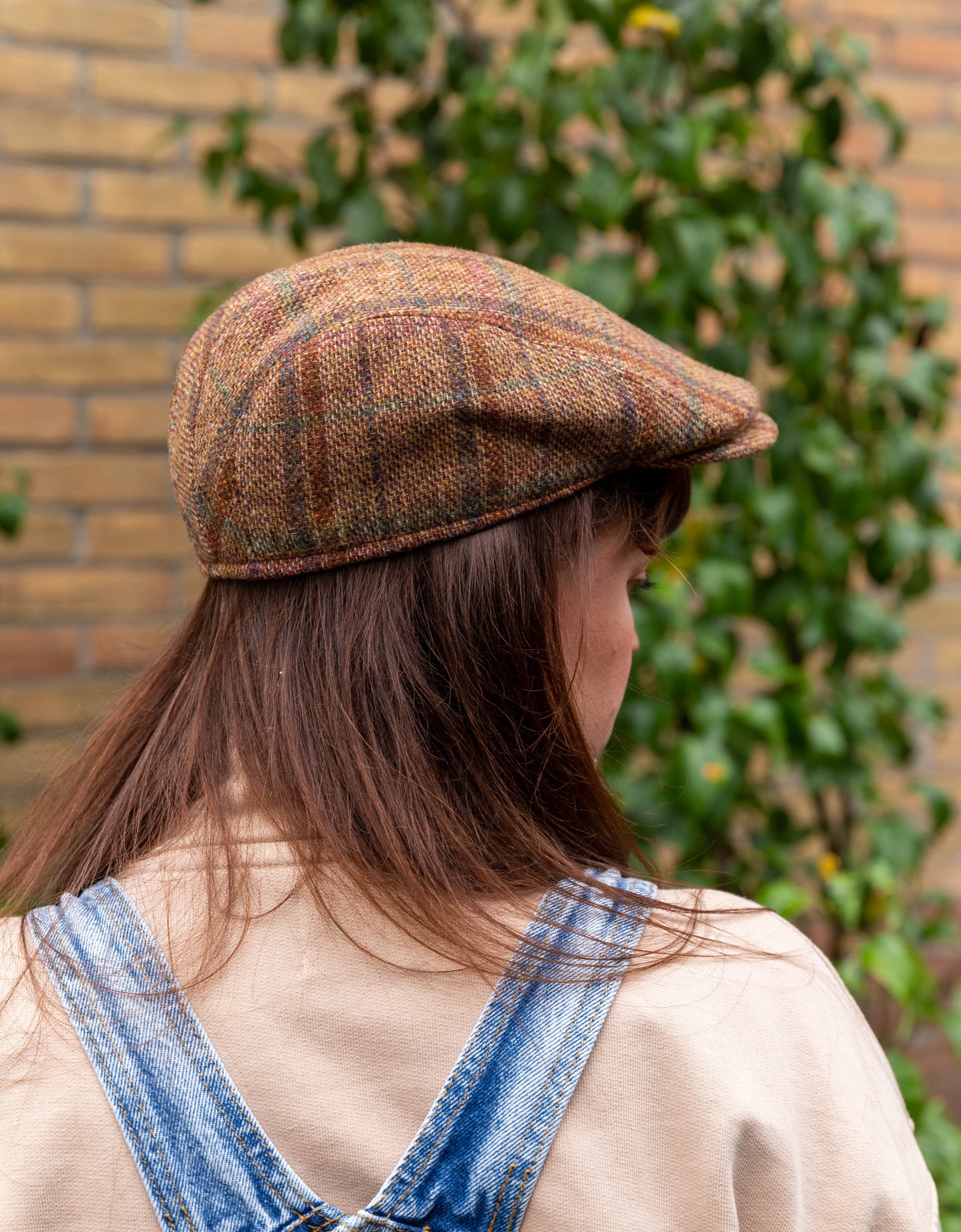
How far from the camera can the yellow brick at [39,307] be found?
7.12 feet

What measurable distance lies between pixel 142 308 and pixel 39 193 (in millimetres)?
267

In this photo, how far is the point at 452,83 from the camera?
6.75 ft

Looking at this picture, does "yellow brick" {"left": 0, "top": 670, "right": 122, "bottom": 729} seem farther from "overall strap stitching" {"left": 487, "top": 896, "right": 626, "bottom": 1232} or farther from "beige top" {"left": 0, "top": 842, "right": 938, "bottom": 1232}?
"overall strap stitching" {"left": 487, "top": 896, "right": 626, "bottom": 1232}

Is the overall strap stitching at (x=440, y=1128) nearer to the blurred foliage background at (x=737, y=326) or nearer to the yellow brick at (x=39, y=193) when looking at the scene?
A: the blurred foliage background at (x=737, y=326)

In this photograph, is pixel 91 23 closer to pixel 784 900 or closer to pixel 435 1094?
pixel 784 900

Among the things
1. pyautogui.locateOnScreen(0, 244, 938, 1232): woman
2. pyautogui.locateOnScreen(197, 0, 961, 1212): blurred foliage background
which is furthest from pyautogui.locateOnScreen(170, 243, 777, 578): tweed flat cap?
pyautogui.locateOnScreen(197, 0, 961, 1212): blurred foliage background

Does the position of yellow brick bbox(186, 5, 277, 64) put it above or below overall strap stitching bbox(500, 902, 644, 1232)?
above

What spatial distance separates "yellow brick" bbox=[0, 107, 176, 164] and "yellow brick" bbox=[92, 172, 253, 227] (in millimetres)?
33

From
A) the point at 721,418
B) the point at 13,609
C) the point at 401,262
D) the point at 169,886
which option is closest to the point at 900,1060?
the point at 721,418

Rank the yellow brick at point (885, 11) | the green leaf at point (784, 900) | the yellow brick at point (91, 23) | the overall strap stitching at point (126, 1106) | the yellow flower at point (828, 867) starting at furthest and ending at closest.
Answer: the yellow brick at point (885, 11) < the yellow brick at point (91, 23) < the yellow flower at point (828, 867) < the green leaf at point (784, 900) < the overall strap stitching at point (126, 1106)

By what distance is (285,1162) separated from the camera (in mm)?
752

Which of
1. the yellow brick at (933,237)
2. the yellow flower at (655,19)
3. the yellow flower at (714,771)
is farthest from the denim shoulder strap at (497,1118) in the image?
the yellow brick at (933,237)

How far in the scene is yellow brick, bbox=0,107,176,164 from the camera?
214cm

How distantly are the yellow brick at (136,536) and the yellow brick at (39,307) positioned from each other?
0.36 meters
